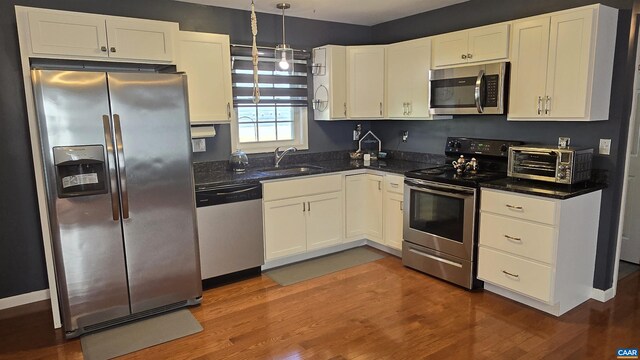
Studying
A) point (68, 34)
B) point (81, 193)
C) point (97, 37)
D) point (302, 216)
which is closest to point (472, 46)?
point (302, 216)

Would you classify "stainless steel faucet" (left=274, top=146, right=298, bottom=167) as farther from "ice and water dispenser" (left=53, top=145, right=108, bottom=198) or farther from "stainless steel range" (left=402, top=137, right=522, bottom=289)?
"ice and water dispenser" (left=53, top=145, right=108, bottom=198)

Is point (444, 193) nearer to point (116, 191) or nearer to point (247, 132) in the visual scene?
point (247, 132)

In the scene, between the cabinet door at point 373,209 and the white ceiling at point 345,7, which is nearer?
the white ceiling at point 345,7

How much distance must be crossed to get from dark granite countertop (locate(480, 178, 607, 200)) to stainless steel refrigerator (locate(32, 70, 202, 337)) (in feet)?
7.72

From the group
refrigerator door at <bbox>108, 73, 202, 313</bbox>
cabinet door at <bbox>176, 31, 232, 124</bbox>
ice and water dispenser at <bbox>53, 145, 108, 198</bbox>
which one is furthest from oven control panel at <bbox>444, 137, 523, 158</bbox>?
ice and water dispenser at <bbox>53, 145, 108, 198</bbox>

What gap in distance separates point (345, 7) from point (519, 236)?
262 centimetres

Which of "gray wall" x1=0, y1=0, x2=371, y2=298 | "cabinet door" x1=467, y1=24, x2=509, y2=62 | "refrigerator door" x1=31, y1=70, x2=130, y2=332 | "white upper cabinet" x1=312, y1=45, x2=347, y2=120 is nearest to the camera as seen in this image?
"refrigerator door" x1=31, y1=70, x2=130, y2=332

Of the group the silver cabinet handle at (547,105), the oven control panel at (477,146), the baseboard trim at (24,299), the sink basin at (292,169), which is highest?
the silver cabinet handle at (547,105)

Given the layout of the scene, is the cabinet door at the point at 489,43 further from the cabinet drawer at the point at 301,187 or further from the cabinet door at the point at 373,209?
the cabinet drawer at the point at 301,187

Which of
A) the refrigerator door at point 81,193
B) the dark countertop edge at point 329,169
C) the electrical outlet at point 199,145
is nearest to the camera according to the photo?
the refrigerator door at point 81,193

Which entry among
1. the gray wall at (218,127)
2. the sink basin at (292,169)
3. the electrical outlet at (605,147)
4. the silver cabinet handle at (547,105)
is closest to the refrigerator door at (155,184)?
the gray wall at (218,127)

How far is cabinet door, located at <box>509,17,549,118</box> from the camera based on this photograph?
3.14 metres

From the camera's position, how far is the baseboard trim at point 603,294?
3238 millimetres

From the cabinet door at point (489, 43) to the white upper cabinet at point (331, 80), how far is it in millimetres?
1355
